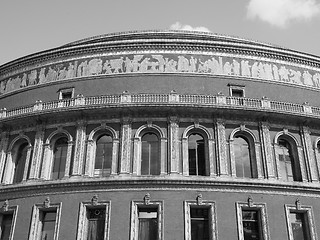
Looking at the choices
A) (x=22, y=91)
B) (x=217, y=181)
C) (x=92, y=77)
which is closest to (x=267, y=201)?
(x=217, y=181)

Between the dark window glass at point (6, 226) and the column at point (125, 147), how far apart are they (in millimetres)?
→ 6863

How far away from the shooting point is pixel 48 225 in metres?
21.0

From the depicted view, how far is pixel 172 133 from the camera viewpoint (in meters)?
21.9

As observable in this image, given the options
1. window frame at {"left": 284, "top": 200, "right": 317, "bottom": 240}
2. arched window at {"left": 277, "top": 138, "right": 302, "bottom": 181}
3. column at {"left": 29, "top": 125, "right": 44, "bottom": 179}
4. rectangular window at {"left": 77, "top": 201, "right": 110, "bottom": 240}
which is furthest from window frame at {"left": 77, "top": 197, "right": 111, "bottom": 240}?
arched window at {"left": 277, "top": 138, "right": 302, "bottom": 181}

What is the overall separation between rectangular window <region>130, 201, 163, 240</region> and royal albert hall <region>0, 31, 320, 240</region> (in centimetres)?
5

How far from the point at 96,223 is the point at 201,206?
17.9 ft

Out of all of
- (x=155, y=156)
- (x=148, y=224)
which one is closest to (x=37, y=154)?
(x=155, y=156)

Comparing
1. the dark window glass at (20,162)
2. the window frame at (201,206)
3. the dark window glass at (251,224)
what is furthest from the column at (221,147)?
the dark window glass at (20,162)

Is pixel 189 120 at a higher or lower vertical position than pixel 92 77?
lower

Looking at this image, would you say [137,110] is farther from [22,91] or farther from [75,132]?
[22,91]

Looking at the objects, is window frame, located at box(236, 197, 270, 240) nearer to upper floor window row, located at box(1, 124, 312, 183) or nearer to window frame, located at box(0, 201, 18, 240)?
upper floor window row, located at box(1, 124, 312, 183)

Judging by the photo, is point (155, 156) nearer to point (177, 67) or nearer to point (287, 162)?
point (177, 67)

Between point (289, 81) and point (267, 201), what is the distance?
9065 mm

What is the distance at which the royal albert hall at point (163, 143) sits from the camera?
799 inches
